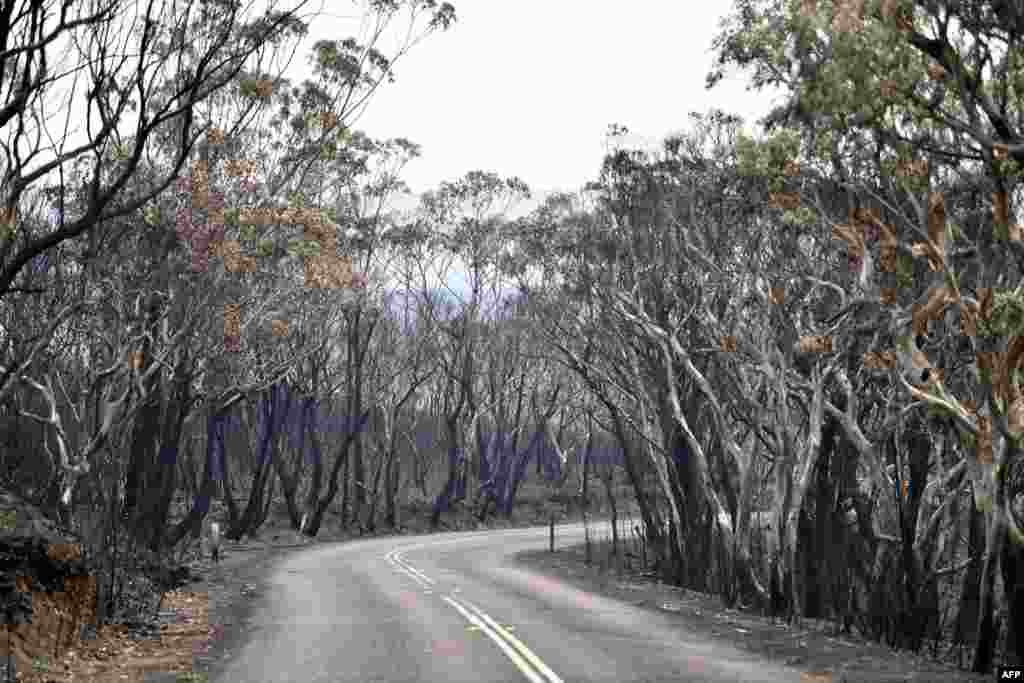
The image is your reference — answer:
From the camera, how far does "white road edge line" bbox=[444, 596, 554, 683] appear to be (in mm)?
11280

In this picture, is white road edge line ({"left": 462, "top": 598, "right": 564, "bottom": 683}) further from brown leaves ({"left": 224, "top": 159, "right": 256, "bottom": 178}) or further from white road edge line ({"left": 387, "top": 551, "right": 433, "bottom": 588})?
brown leaves ({"left": 224, "top": 159, "right": 256, "bottom": 178})

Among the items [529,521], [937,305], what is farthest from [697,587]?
[529,521]

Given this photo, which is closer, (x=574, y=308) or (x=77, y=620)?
(x=77, y=620)

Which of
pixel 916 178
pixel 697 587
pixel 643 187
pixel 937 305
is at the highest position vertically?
pixel 643 187

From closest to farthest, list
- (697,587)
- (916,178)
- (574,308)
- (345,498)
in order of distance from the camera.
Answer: (916,178) < (697,587) < (574,308) < (345,498)

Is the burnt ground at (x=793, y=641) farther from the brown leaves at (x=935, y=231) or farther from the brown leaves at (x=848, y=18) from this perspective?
the brown leaves at (x=848, y=18)

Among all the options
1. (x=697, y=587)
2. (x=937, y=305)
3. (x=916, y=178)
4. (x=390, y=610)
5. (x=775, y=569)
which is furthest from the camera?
(x=697, y=587)

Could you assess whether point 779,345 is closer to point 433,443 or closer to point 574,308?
point 574,308

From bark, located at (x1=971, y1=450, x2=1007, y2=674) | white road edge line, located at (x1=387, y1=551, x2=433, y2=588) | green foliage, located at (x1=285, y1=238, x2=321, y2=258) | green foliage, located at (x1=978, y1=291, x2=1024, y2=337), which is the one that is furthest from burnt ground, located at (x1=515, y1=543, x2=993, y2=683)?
green foliage, located at (x1=285, y1=238, x2=321, y2=258)

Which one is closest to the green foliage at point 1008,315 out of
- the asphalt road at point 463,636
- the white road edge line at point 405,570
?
the asphalt road at point 463,636

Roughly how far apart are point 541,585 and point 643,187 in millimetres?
9757

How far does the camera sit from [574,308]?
110 ft

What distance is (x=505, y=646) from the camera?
1348 cm

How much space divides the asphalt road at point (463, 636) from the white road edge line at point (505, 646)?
14 millimetres
